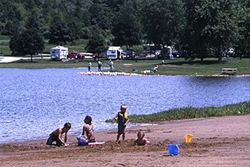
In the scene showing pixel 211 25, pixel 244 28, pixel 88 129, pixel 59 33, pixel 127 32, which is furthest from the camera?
pixel 59 33

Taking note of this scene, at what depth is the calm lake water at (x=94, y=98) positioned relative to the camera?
32.2m

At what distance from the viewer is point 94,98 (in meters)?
48.3

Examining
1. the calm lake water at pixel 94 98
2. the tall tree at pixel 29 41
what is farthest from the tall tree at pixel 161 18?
the calm lake water at pixel 94 98

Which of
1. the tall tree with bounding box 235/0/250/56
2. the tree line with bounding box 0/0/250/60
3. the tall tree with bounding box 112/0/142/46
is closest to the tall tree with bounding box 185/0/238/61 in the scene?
the tree line with bounding box 0/0/250/60

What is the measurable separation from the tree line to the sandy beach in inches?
2302

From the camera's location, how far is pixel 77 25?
160875 mm

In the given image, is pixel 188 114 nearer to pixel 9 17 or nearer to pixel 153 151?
pixel 153 151

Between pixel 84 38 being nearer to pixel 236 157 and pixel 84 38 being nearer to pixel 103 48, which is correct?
pixel 103 48

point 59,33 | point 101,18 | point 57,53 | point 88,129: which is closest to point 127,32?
point 57,53

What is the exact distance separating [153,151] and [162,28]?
96424 mm

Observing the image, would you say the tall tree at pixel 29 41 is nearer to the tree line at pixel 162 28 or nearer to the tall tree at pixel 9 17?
the tree line at pixel 162 28

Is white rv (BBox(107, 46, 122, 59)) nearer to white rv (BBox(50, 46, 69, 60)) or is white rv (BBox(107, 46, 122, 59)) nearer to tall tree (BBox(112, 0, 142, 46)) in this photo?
white rv (BBox(50, 46, 69, 60))

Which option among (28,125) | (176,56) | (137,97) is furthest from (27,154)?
(176,56)

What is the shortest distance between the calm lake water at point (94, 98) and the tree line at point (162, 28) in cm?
1397
